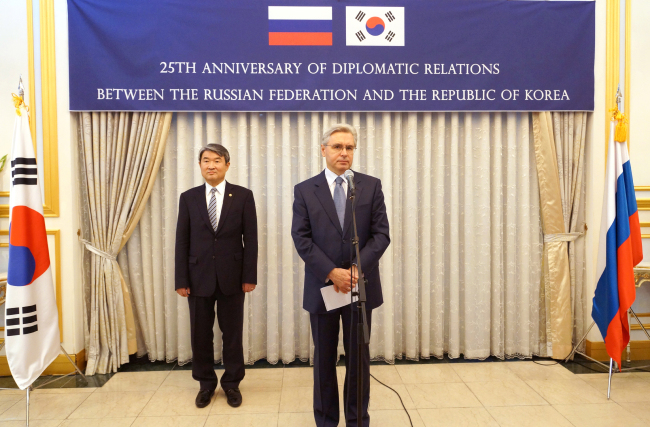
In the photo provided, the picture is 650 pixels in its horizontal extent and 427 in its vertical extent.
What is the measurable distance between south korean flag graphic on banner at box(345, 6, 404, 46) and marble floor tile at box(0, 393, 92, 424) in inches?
124

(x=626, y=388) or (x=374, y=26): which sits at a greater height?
(x=374, y=26)

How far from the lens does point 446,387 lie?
3100 mm

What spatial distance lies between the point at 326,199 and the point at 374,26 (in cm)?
172

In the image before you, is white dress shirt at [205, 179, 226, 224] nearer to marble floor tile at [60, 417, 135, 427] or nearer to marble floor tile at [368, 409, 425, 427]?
marble floor tile at [60, 417, 135, 427]

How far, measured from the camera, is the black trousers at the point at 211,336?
2.88 m

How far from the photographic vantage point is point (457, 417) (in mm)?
2678

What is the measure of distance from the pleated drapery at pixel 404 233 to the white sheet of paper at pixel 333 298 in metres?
1.21

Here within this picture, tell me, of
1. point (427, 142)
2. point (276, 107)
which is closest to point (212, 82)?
point (276, 107)

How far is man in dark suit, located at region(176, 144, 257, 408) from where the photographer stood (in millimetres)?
2846

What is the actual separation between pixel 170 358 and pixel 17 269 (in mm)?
1310

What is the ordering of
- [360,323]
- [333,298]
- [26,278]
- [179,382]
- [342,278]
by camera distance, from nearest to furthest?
[360,323] < [342,278] < [333,298] < [26,278] < [179,382]

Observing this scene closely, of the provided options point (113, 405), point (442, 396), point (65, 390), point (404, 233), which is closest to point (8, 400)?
point (65, 390)

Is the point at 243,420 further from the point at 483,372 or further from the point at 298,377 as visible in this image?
the point at 483,372

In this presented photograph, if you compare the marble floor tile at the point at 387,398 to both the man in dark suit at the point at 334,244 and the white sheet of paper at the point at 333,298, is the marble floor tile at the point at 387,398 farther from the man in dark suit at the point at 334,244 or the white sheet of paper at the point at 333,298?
the white sheet of paper at the point at 333,298
